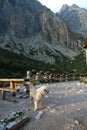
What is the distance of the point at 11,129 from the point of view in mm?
10008

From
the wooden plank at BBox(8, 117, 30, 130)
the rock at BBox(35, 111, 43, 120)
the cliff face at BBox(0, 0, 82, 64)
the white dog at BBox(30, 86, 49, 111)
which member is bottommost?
the wooden plank at BBox(8, 117, 30, 130)

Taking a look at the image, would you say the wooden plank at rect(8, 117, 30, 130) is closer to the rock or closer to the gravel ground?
the gravel ground

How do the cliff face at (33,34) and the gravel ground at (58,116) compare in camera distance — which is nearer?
the gravel ground at (58,116)

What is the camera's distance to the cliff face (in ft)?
509

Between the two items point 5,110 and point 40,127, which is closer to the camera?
point 40,127

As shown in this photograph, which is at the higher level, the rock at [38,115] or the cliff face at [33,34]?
the cliff face at [33,34]

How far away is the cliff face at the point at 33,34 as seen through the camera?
15512 cm

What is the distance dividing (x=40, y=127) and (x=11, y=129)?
1.07 meters

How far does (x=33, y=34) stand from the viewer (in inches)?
7215

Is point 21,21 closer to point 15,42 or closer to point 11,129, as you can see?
point 15,42

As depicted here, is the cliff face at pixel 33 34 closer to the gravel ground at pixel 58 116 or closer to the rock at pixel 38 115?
the gravel ground at pixel 58 116

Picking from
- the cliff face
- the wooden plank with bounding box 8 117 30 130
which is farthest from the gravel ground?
the cliff face

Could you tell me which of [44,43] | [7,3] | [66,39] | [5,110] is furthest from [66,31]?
[5,110]

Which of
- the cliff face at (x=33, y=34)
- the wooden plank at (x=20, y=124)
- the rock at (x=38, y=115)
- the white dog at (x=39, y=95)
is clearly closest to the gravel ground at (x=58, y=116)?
the rock at (x=38, y=115)
